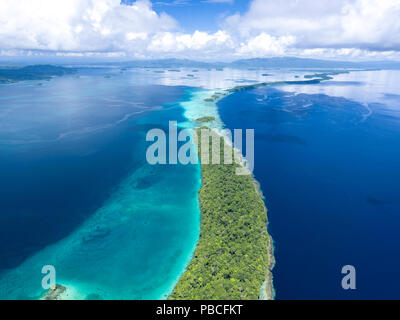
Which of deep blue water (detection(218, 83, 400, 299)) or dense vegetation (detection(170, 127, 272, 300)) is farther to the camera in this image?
deep blue water (detection(218, 83, 400, 299))

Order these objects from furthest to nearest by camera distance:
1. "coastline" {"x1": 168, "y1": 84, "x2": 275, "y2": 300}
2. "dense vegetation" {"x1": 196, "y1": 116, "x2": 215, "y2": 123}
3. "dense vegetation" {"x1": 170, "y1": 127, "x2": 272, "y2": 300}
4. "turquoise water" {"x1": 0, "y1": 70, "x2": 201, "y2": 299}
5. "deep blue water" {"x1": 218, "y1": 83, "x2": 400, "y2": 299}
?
"dense vegetation" {"x1": 196, "y1": 116, "x2": 215, "y2": 123}
"deep blue water" {"x1": 218, "y1": 83, "x2": 400, "y2": 299}
"turquoise water" {"x1": 0, "y1": 70, "x2": 201, "y2": 299}
"coastline" {"x1": 168, "y1": 84, "x2": 275, "y2": 300}
"dense vegetation" {"x1": 170, "y1": 127, "x2": 272, "y2": 300}

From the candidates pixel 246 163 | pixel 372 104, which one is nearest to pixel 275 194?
pixel 246 163

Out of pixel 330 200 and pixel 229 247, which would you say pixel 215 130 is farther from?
pixel 229 247

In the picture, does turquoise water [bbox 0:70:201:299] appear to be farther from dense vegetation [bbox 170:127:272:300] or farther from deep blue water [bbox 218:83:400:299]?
deep blue water [bbox 218:83:400:299]
